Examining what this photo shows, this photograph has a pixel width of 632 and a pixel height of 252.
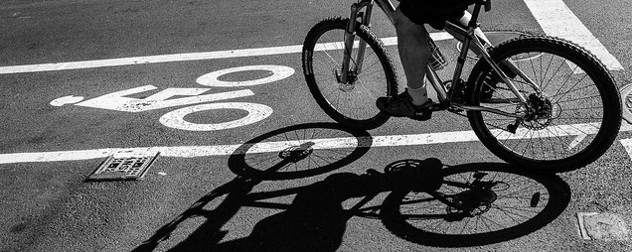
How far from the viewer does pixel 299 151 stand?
16.8 ft

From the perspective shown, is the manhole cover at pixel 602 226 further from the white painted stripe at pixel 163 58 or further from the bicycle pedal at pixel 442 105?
the white painted stripe at pixel 163 58

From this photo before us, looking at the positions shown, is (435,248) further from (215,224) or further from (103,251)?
(103,251)

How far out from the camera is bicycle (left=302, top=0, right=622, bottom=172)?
13.4ft

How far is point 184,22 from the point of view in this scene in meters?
8.34

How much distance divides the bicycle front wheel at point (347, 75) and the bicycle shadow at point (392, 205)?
1.92 feet

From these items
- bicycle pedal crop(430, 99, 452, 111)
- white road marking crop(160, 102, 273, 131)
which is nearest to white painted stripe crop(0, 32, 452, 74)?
white road marking crop(160, 102, 273, 131)

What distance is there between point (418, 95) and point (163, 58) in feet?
11.8

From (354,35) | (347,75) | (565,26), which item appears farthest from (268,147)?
(565,26)

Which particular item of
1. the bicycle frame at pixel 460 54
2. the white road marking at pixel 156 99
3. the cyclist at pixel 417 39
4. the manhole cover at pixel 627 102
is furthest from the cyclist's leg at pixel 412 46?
the white road marking at pixel 156 99

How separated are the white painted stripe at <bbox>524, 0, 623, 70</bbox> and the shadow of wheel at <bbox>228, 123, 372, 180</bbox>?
8.09 feet

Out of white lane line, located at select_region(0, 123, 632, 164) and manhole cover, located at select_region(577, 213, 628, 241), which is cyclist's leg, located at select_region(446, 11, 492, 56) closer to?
white lane line, located at select_region(0, 123, 632, 164)

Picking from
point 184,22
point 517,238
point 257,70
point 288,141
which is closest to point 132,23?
point 184,22

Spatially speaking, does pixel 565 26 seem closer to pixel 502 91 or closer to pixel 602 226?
pixel 502 91

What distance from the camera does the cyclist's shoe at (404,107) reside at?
4738mm
